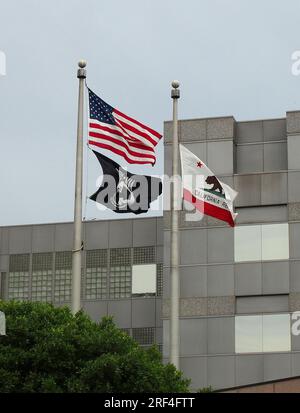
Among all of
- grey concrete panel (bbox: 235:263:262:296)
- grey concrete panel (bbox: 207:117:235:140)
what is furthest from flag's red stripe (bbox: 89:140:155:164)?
grey concrete panel (bbox: 207:117:235:140)

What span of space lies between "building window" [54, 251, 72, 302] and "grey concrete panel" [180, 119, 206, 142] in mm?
8752

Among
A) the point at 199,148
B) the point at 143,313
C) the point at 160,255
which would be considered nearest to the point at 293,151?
the point at 199,148

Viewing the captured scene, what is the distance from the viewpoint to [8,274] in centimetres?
5919

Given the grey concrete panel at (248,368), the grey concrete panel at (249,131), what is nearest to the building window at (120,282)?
the grey concrete panel at (248,368)

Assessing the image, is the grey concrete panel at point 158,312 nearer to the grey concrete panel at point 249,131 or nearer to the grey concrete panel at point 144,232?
the grey concrete panel at point 144,232

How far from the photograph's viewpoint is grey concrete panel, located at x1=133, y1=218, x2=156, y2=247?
2226 inches

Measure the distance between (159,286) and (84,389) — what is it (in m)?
22.8

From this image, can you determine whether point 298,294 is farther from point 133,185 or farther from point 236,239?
point 133,185

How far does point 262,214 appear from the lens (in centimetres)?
5303

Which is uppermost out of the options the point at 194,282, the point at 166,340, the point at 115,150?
the point at 115,150

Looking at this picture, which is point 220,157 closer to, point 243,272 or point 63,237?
point 243,272

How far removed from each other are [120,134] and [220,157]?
17267 mm

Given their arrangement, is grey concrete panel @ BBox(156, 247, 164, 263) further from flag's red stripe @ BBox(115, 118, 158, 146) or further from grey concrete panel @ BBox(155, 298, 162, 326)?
flag's red stripe @ BBox(115, 118, 158, 146)
